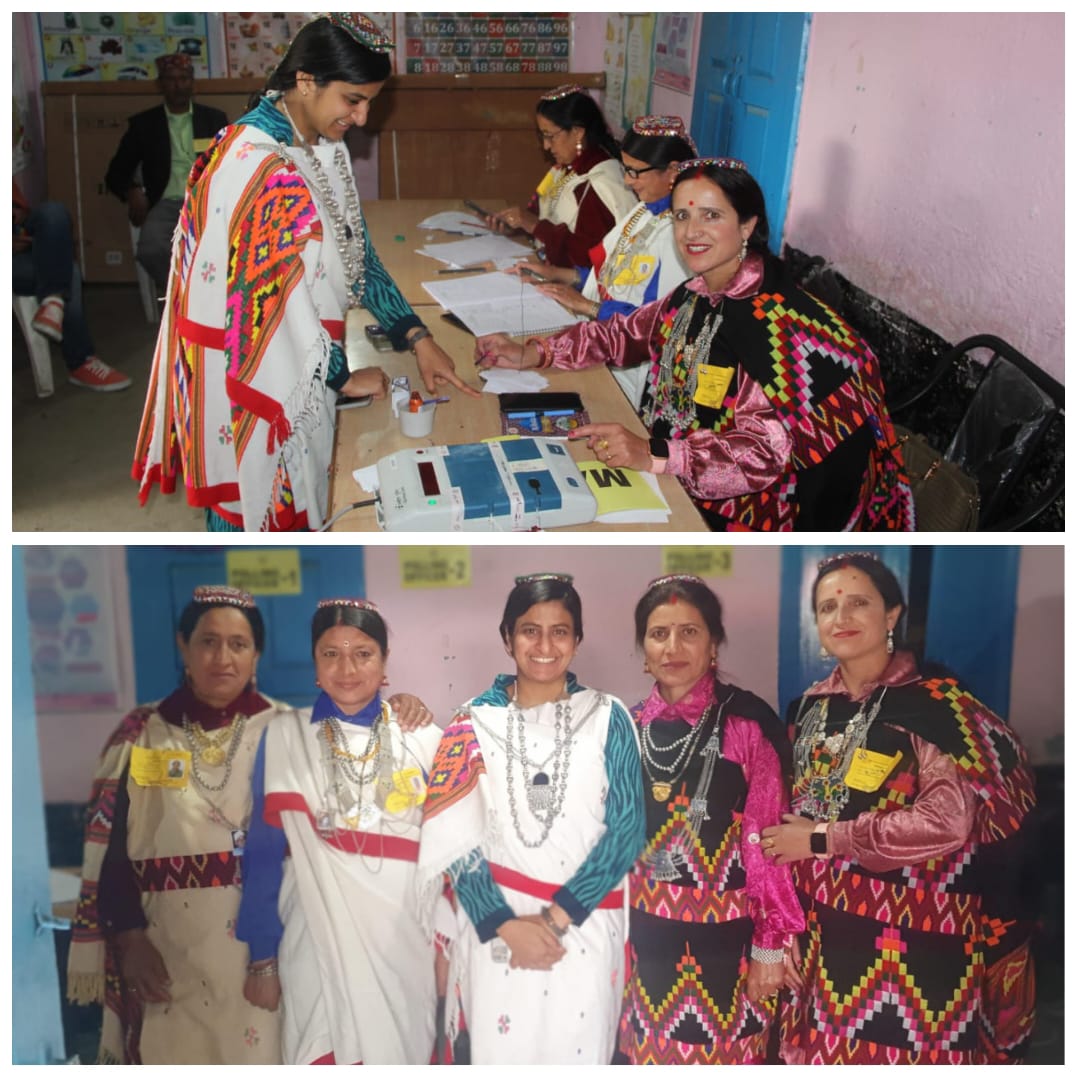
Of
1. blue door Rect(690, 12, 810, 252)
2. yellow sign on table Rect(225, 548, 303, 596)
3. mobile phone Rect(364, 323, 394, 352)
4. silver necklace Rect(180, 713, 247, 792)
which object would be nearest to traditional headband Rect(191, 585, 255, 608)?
yellow sign on table Rect(225, 548, 303, 596)

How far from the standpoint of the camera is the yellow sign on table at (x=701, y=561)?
1.28 metres

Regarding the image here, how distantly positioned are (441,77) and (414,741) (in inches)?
168

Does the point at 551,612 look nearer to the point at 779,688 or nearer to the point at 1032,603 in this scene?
the point at 779,688

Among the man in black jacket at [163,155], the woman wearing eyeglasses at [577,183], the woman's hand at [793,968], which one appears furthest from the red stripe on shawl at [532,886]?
the man in black jacket at [163,155]

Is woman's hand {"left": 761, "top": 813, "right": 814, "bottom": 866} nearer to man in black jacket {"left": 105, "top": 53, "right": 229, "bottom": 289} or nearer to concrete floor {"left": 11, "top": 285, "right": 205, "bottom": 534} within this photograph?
concrete floor {"left": 11, "top": 285, "right": 205, "bottom": 534}

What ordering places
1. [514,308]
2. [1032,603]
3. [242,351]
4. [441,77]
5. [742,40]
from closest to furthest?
[1032,603] < [242,351] < [514,308] < [742,40] < [441,77]

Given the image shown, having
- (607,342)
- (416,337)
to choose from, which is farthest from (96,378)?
(607,342)

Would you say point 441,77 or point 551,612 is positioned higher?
point 441,77

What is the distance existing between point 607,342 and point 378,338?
19.8 inches

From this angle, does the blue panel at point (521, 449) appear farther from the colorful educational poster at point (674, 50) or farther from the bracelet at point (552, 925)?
the colorful educational poster at point (674, 50)

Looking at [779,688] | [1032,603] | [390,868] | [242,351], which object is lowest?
[390,868]

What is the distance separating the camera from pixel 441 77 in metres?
4.87

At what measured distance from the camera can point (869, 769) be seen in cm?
128
